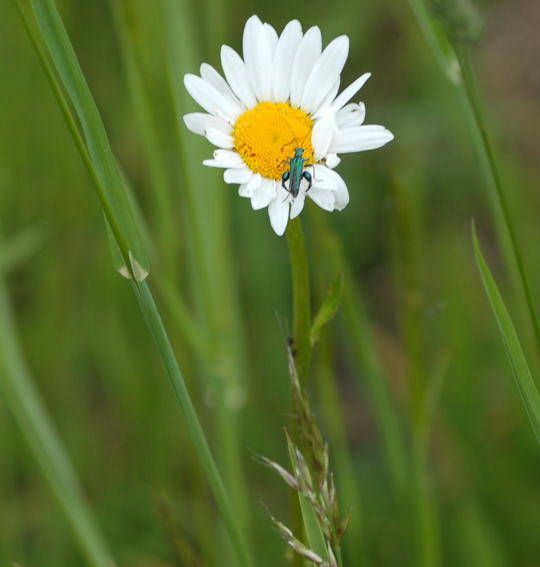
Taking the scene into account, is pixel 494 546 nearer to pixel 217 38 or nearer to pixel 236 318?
pixel 236 318

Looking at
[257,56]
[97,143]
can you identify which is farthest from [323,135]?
[97,143]

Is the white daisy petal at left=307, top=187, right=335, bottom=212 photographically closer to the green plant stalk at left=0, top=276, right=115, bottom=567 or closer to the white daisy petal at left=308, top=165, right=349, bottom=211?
the white daisy petal at left=308, top=165, right=349, bottom=211

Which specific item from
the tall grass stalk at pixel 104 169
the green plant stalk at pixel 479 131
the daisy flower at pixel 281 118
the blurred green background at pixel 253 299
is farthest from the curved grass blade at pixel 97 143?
the blurred green background at pixel 253 299

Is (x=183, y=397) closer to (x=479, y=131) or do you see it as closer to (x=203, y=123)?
(x=203, y=123)

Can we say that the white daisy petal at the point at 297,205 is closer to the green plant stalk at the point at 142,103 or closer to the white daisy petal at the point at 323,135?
the white daisy petal at the point at 323,135

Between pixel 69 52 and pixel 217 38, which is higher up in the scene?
pixel 217 38

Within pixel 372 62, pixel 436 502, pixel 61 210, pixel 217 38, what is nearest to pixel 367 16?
pixel 372 62
